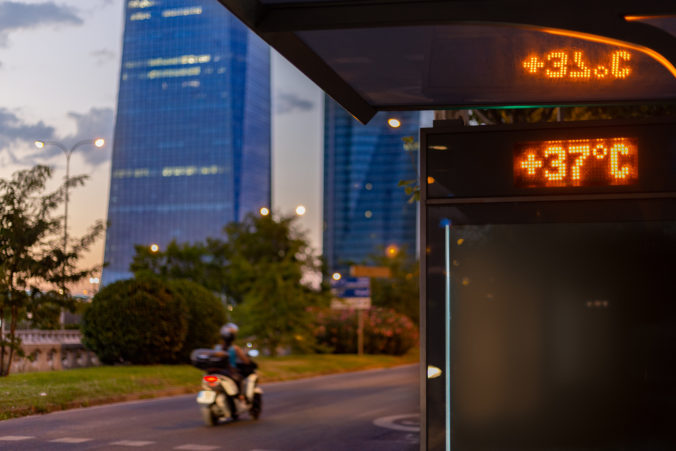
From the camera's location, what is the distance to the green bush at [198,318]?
28.7m

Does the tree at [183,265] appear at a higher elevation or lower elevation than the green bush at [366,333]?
higher

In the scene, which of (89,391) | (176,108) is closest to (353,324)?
(89,391)

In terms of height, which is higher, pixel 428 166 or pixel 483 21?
pixel 483 21

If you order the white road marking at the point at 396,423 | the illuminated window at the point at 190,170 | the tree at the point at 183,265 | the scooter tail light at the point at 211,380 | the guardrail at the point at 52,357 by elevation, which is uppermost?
the illuminated window at the point at 190,170

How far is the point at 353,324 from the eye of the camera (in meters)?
44.2

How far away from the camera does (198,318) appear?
28953 millimetres

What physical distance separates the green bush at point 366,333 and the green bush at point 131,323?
16.4 metres

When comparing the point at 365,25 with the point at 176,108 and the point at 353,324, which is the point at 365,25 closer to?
the point at 353,324

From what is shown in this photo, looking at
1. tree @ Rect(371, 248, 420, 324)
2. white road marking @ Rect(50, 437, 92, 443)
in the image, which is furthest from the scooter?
tree @ Rect(371, 248, 420, 324)

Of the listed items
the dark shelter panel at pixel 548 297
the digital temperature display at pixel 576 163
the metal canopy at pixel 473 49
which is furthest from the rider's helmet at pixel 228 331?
the digital temperature display at pixel 576 163

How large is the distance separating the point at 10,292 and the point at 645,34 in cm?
1832

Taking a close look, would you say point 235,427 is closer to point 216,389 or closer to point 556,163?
point 216,389

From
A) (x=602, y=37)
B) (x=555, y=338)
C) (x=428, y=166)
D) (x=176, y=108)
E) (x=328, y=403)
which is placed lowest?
(x=328, y=403)

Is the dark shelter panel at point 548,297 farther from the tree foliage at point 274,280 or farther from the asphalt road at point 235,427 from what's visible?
the tree foliage at point 274,280
